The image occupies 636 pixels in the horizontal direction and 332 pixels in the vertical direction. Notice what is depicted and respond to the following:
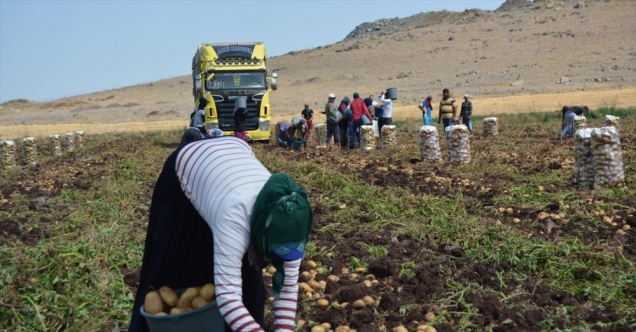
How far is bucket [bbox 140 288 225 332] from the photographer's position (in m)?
3.44

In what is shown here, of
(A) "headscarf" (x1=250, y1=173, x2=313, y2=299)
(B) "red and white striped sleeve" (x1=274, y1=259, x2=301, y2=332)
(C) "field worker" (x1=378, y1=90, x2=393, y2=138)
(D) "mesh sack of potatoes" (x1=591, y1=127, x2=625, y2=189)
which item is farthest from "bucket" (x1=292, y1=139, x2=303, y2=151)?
(A) "headscarf" (x1=250, y1=173, x2=313, y2=299)

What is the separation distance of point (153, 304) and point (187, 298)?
17 centimetres

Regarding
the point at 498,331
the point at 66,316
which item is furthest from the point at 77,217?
the point at 498,331

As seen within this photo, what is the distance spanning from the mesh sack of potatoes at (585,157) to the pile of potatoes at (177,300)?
7.42m

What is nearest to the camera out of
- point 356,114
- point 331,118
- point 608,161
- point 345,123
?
point 608,161

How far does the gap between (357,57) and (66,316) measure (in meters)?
72.0

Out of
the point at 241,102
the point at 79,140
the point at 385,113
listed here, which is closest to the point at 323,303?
the point at 385,113

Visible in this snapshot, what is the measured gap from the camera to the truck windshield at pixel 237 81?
22.4 metres

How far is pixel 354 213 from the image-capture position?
895 cm

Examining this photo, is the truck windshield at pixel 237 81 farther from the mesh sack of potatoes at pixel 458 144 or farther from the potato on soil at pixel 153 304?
the potato on soil at pixel 153 304

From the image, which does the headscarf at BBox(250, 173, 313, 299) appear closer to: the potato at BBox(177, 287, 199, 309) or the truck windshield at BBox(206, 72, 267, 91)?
the potato at BBox(177, 287, 199, 309)

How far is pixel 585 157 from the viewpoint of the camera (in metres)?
9.80

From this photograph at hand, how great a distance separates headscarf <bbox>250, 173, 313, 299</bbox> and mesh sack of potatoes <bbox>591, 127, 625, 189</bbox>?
728 centimetres

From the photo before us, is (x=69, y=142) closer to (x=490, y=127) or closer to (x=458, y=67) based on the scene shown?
(x=490, y=127)
